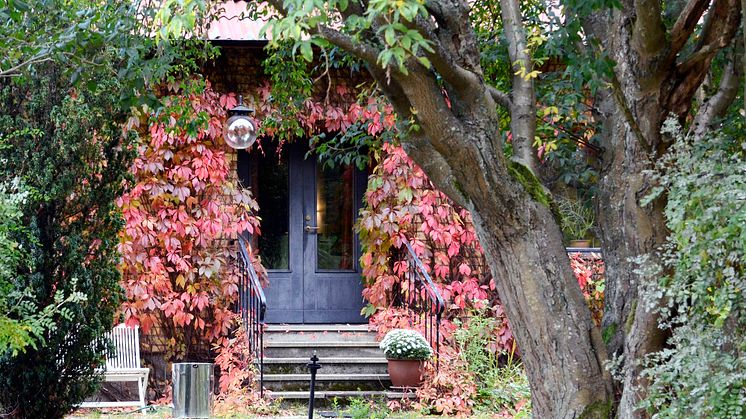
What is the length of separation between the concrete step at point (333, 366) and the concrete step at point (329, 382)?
0.11 metres

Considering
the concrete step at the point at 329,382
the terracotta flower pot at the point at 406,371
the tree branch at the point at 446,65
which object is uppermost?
the tree branch at the point at 446,65

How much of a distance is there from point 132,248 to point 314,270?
90.2 inches

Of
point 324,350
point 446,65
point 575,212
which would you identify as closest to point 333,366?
point 324,350

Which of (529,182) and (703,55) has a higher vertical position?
(703,55)

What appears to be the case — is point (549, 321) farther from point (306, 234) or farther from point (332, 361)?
point (306, 234)

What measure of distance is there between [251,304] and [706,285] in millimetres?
6385

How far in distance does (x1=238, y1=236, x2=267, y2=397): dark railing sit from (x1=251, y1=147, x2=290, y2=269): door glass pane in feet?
2.33

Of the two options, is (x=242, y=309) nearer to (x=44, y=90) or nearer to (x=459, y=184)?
(x=44, y=90)

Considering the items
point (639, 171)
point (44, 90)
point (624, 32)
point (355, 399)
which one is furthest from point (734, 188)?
point (355, 399)

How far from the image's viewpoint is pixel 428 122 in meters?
4.66

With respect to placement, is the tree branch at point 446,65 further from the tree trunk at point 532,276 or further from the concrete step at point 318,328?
the concrete step at point 318,328

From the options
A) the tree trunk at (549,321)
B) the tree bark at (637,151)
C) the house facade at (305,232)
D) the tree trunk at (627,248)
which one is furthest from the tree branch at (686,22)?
the house facade at (305,232)

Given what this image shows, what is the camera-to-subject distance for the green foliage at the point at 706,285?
12.6ft

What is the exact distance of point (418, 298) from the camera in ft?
33.2
